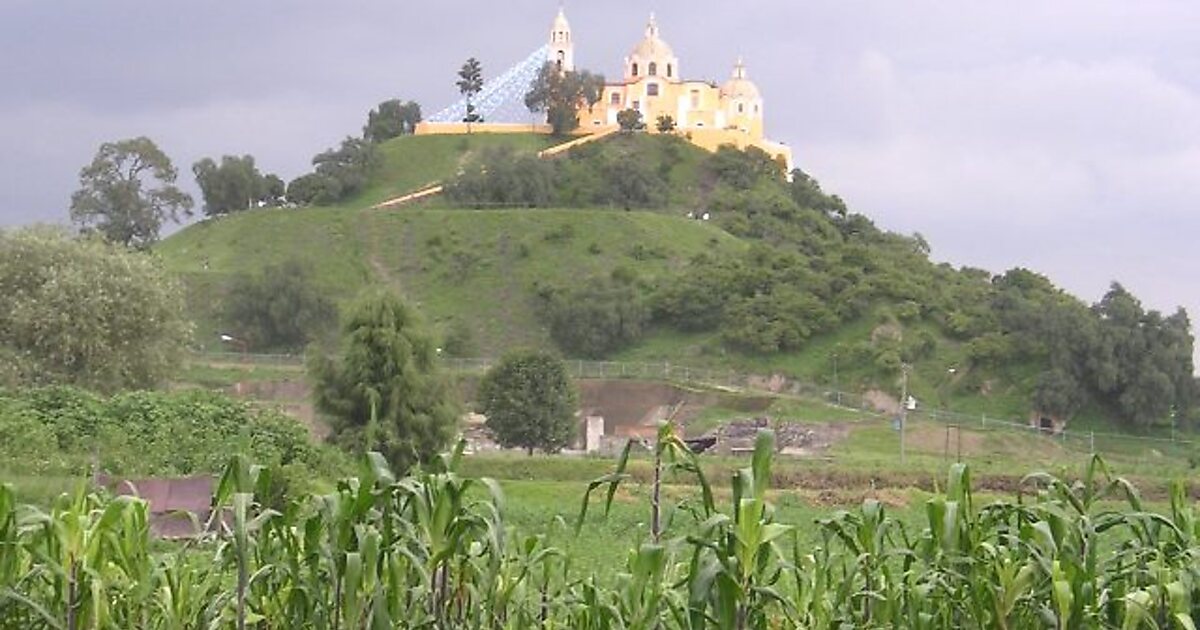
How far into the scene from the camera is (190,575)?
19.9 ft

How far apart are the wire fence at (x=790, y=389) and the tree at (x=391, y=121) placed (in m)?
47.1

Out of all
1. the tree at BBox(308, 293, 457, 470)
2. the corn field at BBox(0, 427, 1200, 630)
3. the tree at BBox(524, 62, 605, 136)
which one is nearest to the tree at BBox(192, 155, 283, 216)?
the tree at BBox(524, 62, 605, 136)

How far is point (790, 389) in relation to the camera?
2530 inches

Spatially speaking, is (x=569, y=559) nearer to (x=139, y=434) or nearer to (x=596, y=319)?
(x=139, y=434)

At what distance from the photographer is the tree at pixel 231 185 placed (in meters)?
92.1

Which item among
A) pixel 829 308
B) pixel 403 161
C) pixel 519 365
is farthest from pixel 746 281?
pixel 403 161

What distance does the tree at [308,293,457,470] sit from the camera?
111ft

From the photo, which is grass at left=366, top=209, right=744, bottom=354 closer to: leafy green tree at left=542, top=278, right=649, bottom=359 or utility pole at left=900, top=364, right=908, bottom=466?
leafy green tree at left=542, top=278, right=649, bottom=359

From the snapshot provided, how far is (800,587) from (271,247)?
78915 millimetres

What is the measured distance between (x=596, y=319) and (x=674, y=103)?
1485 inches

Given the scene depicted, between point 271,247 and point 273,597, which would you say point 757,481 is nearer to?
point 273,597

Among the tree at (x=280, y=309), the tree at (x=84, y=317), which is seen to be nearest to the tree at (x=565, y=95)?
the tree at (x=280, y=309)

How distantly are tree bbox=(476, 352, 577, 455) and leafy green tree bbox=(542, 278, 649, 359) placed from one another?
20240 millimetres

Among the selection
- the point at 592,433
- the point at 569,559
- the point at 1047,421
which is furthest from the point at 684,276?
the point at 569,559
